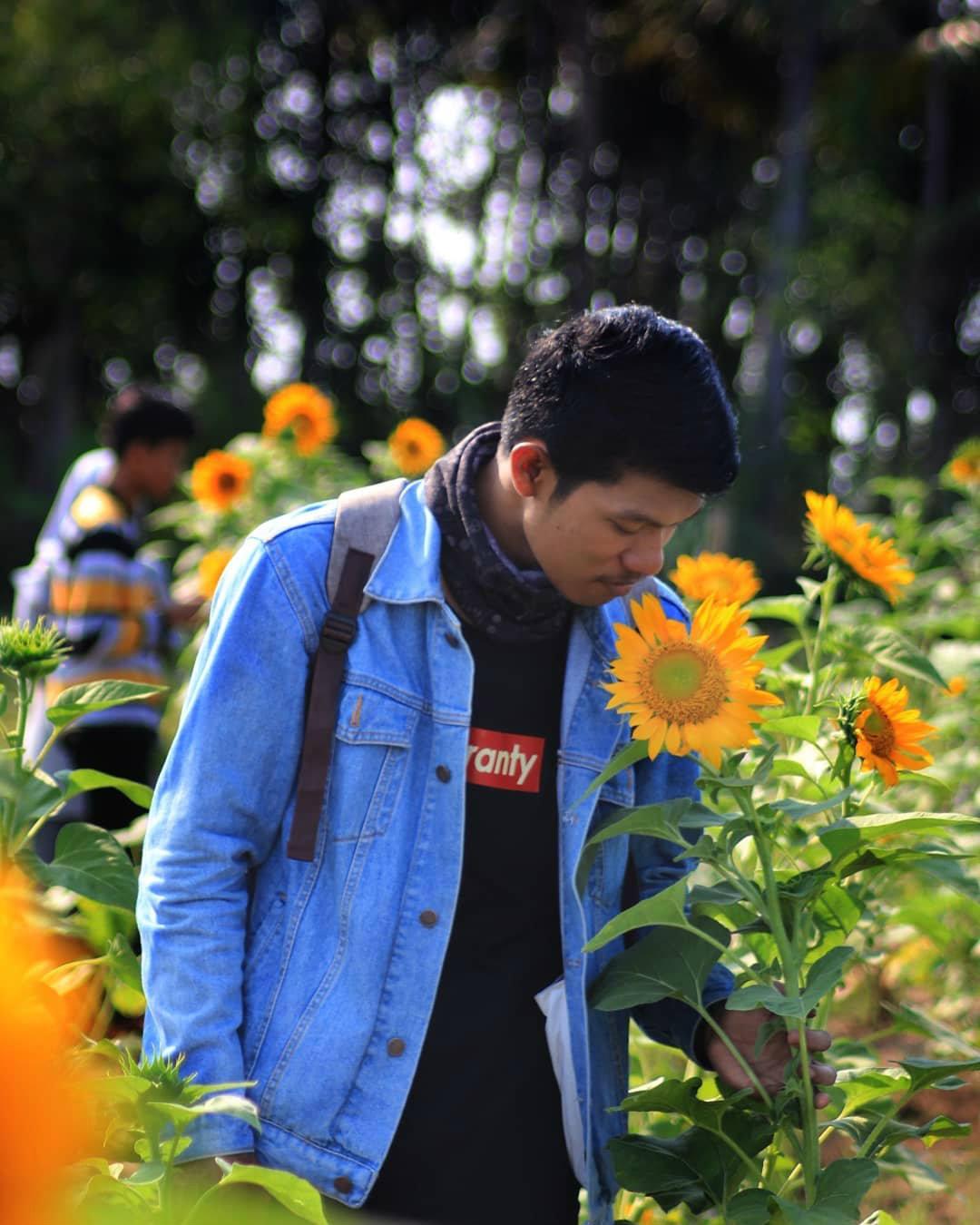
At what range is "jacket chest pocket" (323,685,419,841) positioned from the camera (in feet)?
5.04

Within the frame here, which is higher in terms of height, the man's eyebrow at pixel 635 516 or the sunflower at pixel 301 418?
the sunflower at pixel 301 418

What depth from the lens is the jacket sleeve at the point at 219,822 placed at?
1.46m

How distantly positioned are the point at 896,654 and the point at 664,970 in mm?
606

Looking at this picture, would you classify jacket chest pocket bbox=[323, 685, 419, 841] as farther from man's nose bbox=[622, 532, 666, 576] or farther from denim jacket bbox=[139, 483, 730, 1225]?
man's nose bbox=[622, 532, 666, 576]

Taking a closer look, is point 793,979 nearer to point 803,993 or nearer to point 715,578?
point 803,993

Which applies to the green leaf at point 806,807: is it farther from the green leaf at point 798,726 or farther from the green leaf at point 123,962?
the green leaf at point 123,962

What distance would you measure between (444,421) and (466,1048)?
18.5 m

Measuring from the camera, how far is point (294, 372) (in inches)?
782

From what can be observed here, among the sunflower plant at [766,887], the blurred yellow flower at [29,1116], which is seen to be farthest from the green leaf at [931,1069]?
the blurred yellow flower at [29,1116]

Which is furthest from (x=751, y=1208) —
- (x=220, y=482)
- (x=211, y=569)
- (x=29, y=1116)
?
(x=220, y=482)

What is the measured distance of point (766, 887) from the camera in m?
1.43

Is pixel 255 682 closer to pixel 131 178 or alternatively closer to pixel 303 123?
pixel 131 178

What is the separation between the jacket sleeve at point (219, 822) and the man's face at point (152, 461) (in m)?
2.24

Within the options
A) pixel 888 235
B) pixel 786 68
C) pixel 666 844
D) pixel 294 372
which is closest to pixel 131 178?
pixel 294 372
